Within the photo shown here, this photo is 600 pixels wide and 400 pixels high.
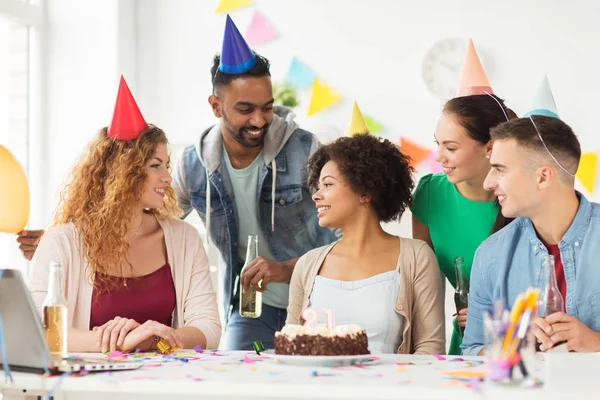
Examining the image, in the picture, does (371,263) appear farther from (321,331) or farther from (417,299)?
(321,331)

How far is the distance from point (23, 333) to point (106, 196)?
810 millimetres

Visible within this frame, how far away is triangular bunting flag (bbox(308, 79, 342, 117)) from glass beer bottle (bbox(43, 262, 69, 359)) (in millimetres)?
3097

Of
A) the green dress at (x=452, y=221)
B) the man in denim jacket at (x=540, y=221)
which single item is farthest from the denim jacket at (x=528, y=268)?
the green dress at (x=452, y=221)

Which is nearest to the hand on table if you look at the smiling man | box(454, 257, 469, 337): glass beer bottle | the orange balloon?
the orange balloon

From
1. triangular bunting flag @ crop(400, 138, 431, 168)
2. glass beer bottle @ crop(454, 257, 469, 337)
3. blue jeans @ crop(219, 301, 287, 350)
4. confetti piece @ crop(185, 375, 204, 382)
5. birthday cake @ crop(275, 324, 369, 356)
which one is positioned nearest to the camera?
confetti piece @ crop(185, 375, 204, 382)

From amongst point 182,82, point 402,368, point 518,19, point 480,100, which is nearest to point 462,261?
point 480,100

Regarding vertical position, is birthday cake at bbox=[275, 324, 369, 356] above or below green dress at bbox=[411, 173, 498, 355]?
below

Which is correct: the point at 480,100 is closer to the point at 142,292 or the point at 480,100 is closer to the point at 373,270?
the point at 373,270

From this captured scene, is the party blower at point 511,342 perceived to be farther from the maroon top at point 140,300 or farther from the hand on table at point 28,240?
the hand on table at point 28,240

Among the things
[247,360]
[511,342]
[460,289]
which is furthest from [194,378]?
[460,289]

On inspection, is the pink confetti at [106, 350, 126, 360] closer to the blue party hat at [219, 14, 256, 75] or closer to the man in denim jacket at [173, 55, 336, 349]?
the man in denim jacket at [173, 55, 336, 349]

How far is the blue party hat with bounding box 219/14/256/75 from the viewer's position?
10.0ft

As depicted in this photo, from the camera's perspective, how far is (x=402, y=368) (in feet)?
5.85

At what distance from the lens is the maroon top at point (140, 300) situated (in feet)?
7.89
